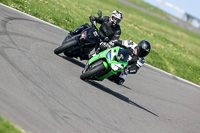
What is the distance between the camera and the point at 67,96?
291 inches

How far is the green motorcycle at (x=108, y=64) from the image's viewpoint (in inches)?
345

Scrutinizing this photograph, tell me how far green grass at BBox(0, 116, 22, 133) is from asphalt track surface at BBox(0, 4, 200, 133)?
1.21 ft

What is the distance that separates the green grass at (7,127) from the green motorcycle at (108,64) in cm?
416

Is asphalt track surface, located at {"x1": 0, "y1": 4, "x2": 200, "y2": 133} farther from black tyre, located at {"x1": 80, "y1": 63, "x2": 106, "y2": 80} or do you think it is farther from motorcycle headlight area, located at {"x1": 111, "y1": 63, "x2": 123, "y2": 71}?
motorcycle headlight area, located at {"x1": 111, "y1": 63, "x2": 123, "y2": 71}

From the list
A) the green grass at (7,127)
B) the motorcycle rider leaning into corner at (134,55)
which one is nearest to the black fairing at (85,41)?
the motorcycle rider leaning into corner at (134,55)

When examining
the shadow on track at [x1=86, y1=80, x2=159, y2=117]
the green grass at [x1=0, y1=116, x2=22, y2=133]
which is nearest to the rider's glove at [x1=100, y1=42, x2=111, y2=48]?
the shadow on track at [x1=86, y1=80, x2=159, y2=117]

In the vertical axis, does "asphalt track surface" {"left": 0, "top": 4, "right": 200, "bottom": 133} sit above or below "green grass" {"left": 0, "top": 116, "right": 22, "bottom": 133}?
below

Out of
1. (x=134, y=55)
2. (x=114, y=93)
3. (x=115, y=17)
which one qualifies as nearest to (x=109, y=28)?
(x=115, y=17)

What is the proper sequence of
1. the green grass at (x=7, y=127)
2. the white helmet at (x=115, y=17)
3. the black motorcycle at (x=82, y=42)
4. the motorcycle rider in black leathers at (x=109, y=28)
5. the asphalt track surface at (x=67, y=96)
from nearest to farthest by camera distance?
the green grass at (x=7, y=127), the asphalt track surface at (x=67, y=96), the black motorcycle at (x=82, y=42), the white helmet at (x=115, y=17), the motorcycle rider in black leathers at (x=109, y=28)

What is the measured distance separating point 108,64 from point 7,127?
448 cm

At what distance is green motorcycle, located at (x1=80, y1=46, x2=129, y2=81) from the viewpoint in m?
8.77

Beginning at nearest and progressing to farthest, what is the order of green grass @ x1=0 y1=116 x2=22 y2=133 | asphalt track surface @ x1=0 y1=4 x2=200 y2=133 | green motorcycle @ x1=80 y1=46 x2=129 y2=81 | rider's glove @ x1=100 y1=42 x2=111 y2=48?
green grass @ x1=0 y1=116 x2=22 y2=133 → asphalt track surface @ x1=0 y1=4 x2=200 y2=133 → green motorcycle @ x1=80 y1=46 x2=129 y2=81 → rider's glove @ x1=100 y1=42 x2=111 y2=48

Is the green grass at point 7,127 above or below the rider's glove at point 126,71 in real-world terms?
above

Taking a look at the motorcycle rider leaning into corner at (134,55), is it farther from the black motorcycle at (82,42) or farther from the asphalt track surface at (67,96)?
the black motorcycle at (82,42)
